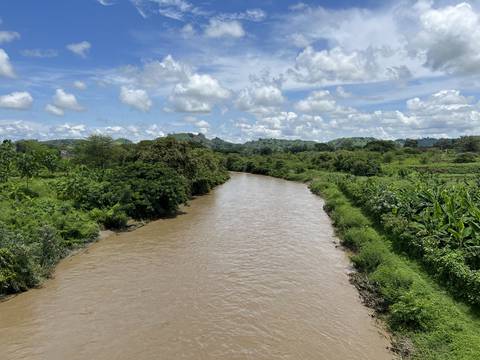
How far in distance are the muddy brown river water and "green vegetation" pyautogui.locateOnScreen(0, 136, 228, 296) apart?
90 centimetres

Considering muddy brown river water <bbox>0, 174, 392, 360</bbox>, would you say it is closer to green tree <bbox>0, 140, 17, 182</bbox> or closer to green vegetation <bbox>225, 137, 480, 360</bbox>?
green vegetation <bbox>225, 137, 480, 360</bbox>

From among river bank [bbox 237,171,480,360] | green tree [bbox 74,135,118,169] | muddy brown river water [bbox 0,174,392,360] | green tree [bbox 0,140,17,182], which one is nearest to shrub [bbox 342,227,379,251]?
river bank [bbox 237,171,480,360]

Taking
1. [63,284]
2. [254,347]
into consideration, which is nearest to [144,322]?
[254,347]

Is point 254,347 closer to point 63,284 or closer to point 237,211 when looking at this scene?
point 63,284

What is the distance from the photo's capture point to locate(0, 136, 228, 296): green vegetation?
42.1 feet

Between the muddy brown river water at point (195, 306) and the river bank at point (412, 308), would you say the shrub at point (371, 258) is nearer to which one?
the river bank at point (412, 308)

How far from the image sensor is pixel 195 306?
11.9m

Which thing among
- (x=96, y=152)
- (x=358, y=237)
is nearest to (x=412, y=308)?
(x=358, y=237)

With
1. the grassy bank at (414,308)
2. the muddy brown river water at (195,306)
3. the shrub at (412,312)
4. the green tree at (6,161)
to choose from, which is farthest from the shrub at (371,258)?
the green tree at (6,161)

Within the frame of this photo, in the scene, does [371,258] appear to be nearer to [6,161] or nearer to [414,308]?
[414,308]

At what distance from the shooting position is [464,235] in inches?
522

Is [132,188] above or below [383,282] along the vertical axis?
above

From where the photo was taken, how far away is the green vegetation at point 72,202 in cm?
1282

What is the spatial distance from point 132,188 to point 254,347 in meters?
16.2
